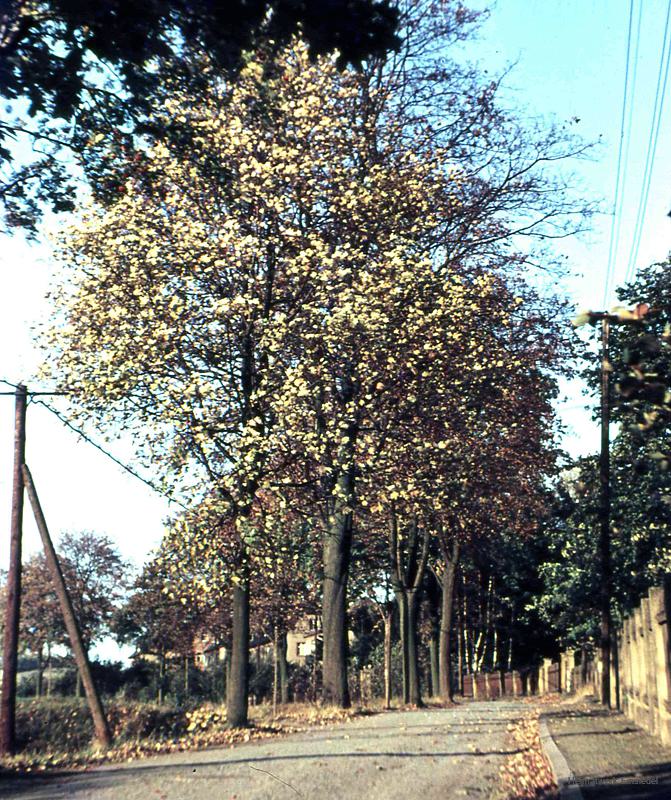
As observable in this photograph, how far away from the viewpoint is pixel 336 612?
27.0 meters

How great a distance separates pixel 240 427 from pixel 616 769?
10760 mm

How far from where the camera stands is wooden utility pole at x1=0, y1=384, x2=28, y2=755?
1933cm

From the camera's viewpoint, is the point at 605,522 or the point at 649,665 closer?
the point at 649,665

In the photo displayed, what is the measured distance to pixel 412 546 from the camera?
1436 inches

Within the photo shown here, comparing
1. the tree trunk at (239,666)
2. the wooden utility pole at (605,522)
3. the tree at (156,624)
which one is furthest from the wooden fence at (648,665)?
the tree at (156,624)

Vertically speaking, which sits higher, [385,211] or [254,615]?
[385,211]

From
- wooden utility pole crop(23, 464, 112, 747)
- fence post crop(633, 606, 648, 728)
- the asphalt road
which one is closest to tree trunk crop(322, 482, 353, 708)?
the asphalt road

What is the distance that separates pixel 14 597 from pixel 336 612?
9.44 meters

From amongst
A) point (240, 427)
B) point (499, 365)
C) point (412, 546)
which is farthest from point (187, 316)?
point (412, 546)

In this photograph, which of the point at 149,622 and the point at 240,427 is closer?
the point at 240,427

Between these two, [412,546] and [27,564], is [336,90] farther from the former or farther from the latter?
[27,564]

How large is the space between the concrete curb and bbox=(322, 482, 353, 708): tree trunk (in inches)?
365

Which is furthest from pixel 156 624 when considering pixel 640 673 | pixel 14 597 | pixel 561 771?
pixel 561 771

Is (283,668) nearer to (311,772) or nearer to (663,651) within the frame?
(663,651)
